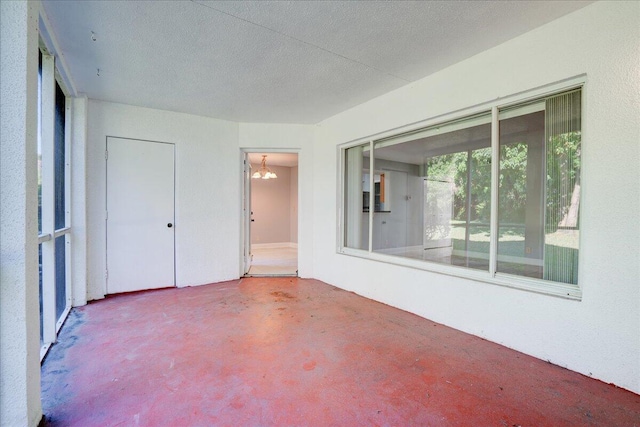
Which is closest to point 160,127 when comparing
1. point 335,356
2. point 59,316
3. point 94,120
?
point 94,120

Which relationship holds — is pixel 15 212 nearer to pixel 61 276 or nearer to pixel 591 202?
pixel 61 276

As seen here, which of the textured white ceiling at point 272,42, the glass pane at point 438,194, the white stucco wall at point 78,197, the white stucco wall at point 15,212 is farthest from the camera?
the white stucco wall at point 78,197

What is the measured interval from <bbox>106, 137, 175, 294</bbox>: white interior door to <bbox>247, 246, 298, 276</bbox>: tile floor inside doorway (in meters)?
1.47

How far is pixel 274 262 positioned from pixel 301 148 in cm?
269

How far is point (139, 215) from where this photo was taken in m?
4.14

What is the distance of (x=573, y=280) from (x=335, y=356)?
189 centimetres

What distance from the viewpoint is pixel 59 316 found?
3115 mm

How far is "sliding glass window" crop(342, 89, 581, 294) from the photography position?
7.61ft

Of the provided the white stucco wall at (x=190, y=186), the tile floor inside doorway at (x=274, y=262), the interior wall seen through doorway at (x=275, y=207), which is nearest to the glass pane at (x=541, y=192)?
the tile floor inside doorway at (x=274, y=262)

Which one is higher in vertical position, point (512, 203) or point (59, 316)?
point (512, 203)

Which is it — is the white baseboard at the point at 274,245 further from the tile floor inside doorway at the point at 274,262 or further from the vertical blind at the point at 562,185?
the vertical blind at the point at 562,185

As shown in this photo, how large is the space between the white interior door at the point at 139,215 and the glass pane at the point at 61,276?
2.00 feet

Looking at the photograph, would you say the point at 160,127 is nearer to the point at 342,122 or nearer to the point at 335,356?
the point at 342,122

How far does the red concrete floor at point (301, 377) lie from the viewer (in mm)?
1689
